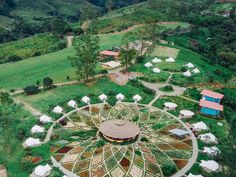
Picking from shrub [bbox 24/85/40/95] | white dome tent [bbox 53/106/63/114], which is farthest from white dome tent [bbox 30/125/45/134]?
shrub [bbox 24/85/40/95]

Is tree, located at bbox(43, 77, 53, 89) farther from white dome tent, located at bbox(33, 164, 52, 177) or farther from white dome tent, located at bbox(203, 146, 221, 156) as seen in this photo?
white dome tent, located at bbox(203, 146, 221, 156)

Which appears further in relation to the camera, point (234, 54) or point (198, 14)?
point (198, 14)

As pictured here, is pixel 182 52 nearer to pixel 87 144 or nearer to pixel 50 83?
pixel 50 83

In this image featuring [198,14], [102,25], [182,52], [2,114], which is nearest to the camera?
[2,114]

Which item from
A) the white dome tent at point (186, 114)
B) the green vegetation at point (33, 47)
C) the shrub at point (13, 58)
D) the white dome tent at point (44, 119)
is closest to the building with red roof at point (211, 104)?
the white dome tent at point (186, 114)

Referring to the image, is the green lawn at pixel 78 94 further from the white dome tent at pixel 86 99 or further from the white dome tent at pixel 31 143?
the white dome tent at pixel 31 143

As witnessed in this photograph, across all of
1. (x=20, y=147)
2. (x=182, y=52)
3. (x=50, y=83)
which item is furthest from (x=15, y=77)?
(x=182, y=52)
